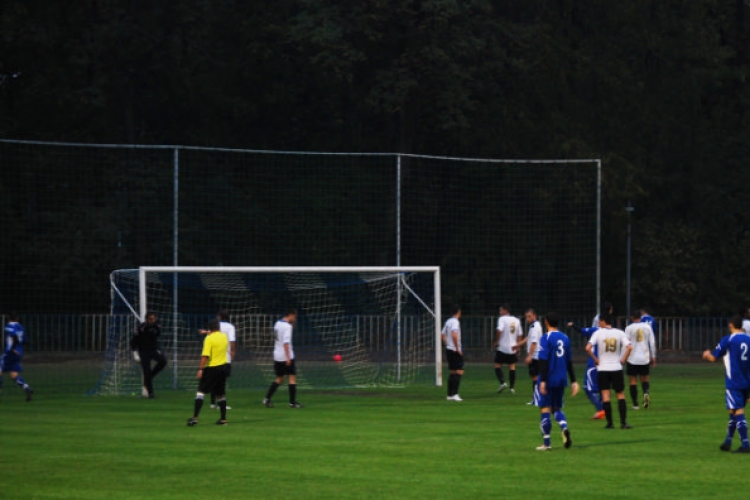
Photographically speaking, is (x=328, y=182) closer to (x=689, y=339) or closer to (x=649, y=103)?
(x=689, y=339)

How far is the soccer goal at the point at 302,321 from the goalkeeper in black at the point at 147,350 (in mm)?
1135

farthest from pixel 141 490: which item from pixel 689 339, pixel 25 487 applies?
pixel 689 339

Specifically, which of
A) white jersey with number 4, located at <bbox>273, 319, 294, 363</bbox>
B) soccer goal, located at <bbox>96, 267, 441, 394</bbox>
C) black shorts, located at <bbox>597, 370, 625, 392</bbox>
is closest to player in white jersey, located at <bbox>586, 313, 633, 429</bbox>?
black shorts, located at <bbox>597, 370, 625, 392</bbox>

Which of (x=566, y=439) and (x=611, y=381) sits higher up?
(x=611, y=381)

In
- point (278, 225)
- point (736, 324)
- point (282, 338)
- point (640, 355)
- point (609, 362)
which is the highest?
point (278, 225)

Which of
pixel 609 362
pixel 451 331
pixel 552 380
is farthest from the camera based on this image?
pixel 451 331

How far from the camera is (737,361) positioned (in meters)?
20.6

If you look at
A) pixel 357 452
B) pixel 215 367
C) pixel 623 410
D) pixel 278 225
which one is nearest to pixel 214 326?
pixel 215 367

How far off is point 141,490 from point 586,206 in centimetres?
4076

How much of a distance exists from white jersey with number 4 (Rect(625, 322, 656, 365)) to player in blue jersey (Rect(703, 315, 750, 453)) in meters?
7.88

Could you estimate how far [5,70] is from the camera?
59.4m

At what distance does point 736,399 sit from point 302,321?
24978 mm

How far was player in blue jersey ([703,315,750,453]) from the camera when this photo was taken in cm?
2041

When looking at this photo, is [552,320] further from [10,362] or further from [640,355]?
[10,362]
